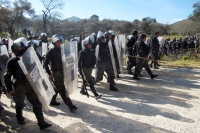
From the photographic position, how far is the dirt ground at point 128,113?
13.0 feet

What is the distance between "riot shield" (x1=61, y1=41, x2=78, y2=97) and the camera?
175 inches

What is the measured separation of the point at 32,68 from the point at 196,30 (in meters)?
27.9

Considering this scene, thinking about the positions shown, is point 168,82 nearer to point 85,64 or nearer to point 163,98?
point 163,98

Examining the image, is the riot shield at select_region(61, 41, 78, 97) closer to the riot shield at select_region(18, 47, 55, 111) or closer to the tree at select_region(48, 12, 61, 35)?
the riot shield at select_region(18, 47, 55, 111)

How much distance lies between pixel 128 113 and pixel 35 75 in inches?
88.5

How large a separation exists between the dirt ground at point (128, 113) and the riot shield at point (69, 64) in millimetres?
663

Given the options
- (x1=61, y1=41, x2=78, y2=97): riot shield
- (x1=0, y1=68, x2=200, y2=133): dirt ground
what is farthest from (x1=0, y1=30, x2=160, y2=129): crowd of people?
(x1=0, y1=68, x2=200, y2=133): dirt ground

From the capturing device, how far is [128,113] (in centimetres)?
463

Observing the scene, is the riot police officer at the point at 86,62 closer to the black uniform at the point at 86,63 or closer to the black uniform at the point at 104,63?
the black uniform at the point at 86,63

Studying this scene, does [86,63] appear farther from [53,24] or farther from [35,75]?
[53,24]

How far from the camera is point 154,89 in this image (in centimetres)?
650

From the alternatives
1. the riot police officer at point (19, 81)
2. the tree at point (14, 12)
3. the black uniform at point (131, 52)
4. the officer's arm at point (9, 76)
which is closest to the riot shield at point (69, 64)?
the riot police officer at point (19, 81)

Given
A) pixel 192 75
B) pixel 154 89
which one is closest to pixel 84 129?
pixel 154 89

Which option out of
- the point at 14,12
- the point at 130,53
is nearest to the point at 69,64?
the point at 130,53
